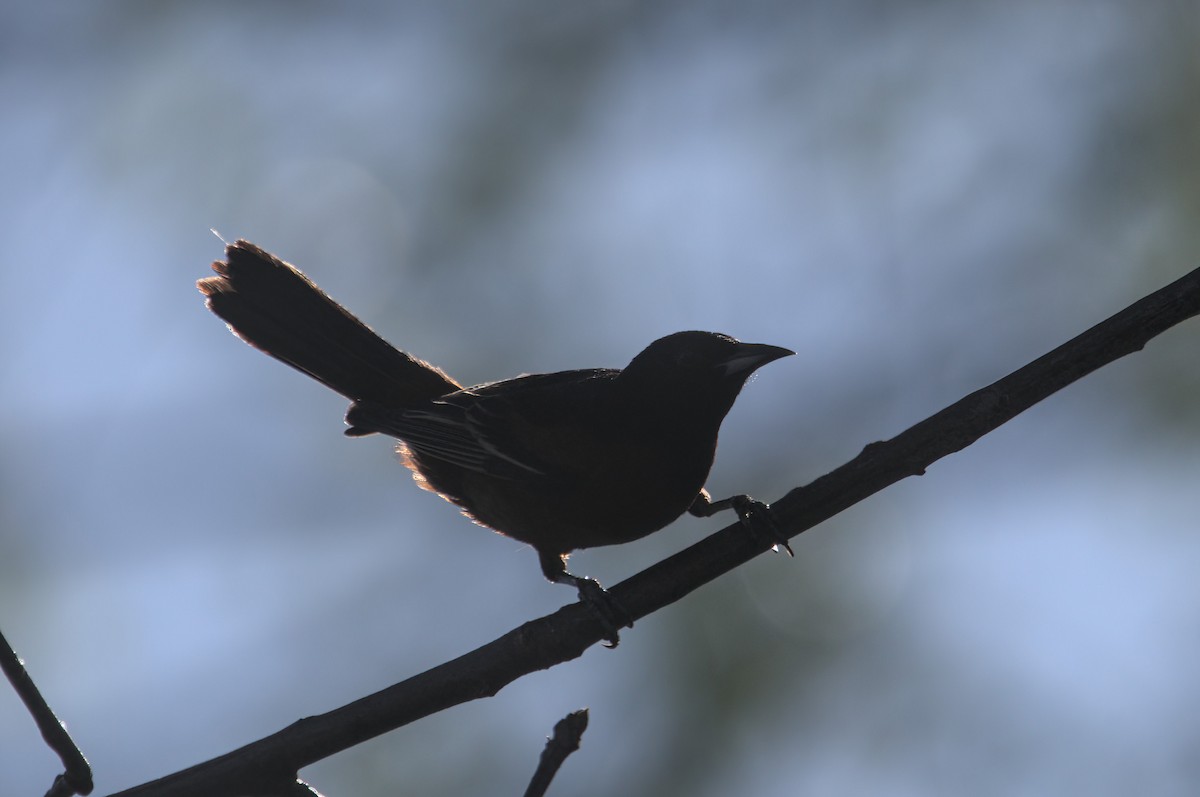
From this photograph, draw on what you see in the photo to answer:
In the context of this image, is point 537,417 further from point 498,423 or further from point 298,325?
point 298,325

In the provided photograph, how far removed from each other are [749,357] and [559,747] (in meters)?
2.35

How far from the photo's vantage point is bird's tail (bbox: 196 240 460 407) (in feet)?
17.5

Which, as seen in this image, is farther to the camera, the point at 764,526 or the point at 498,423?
the point at 498,423

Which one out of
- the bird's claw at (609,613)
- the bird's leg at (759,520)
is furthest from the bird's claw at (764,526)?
the bird's claw at (609,613)

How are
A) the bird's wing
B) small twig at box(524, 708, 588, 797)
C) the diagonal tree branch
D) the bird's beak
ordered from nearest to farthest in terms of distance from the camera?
1. small twig at box(524, 708, 588, 797)
2. the diagonal tree branch
3. the bird's beak
4. the bird's wing

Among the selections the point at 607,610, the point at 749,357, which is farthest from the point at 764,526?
the point at 749,357

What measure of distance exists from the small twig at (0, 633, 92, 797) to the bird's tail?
2.99 meters

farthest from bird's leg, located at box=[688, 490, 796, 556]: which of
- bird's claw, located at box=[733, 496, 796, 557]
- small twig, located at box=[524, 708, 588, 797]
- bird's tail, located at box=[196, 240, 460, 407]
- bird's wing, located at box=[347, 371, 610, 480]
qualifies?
bird's tail, located at box=[196, 240, 460, 407]

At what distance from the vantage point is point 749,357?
4480 millimetres

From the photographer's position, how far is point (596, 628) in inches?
137

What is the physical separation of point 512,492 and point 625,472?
26.3 inches

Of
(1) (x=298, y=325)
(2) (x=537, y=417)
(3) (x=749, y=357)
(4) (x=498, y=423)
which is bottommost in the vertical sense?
(3) (x=749, y=357)

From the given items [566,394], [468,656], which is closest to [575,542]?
[566,394]

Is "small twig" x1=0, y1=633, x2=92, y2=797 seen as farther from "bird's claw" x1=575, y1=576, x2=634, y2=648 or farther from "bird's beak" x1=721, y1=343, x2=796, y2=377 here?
"bird's beak" x1=721, y1=343, x2=796, y2=377
